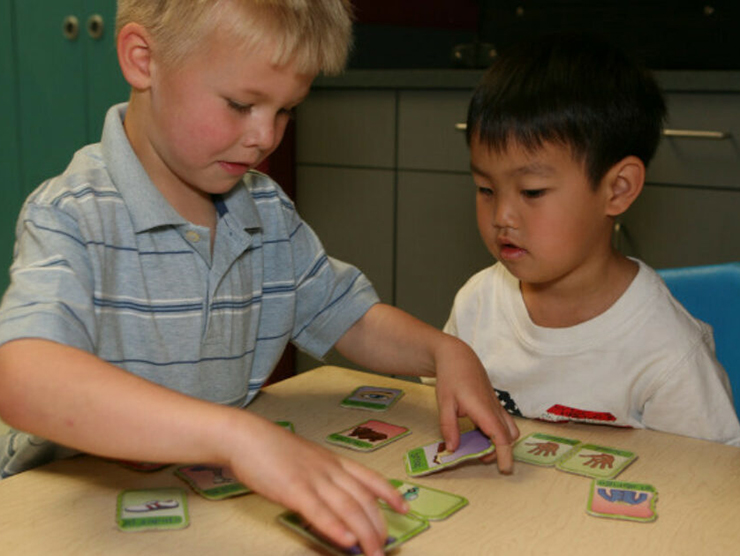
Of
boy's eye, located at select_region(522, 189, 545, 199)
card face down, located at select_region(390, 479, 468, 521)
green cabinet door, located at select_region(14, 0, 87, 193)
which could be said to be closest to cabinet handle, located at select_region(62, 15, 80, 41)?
green cabinet door, located at select_region(14, 0, 87, 193)

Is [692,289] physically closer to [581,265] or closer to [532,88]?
[581,265]

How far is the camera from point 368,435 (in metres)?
0.95

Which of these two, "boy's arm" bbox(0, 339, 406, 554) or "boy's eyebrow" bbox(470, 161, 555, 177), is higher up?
"boy's eyebrow" bbox(470, 161, 555, 177)

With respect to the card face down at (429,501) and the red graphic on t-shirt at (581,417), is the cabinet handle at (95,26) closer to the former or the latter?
the red graphic on t-shirt at (581,417)

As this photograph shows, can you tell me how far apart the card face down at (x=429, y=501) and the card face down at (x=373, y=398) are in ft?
0.77

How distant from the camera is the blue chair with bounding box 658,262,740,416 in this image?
1.22 m

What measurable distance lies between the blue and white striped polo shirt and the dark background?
5.22 feet

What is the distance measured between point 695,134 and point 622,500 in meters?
1.48

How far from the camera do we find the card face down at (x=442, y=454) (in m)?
0.85

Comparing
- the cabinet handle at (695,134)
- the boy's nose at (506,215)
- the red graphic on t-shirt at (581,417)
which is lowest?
the red graphic on t-shirt at (581,417)

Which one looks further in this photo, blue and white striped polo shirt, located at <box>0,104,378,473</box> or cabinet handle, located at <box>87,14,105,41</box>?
cabinet handle, located at <box>87,14,105,41</box>

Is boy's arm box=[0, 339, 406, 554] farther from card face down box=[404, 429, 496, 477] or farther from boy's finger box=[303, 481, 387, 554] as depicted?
card face down box=[404, 429, 496, 477]

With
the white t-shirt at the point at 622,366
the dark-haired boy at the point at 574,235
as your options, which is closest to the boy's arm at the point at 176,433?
the white t-shirt at the point at 622,366

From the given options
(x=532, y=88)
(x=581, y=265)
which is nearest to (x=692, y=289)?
(x=581, y=265)
